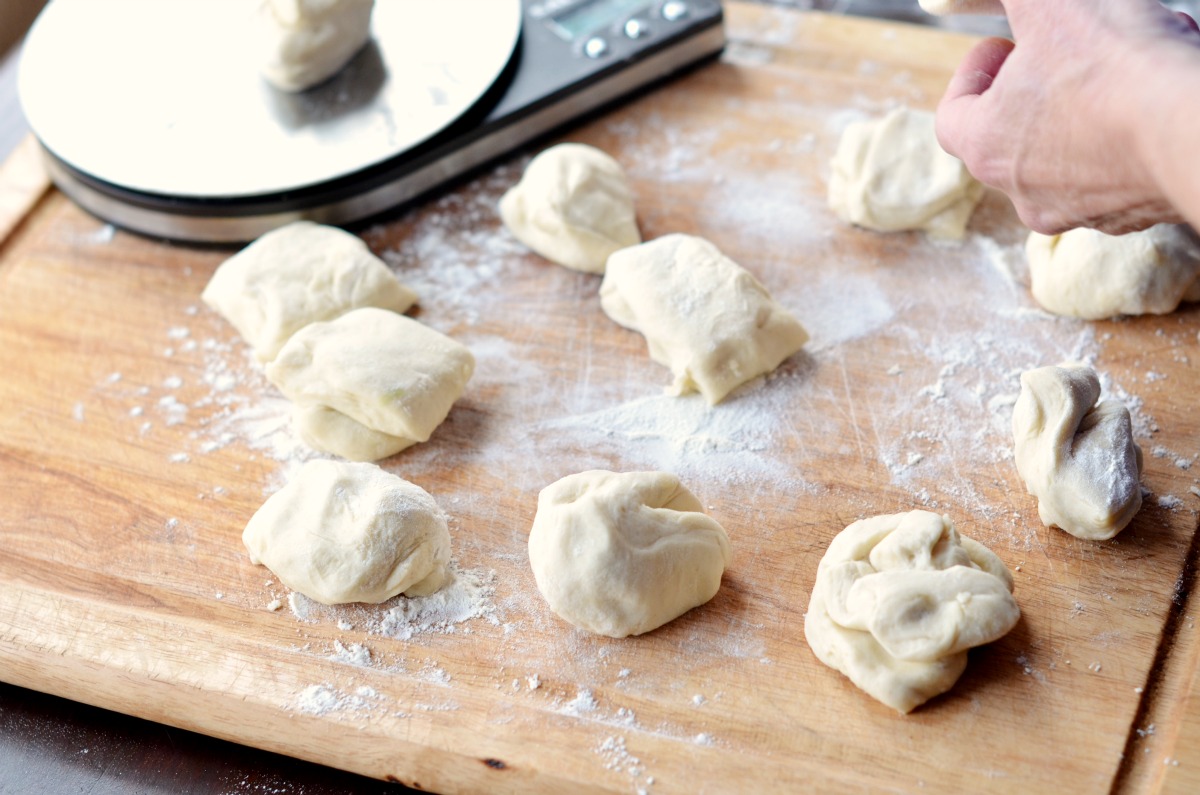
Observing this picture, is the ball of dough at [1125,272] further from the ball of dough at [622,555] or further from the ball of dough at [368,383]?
the ball of dough at [368,383]

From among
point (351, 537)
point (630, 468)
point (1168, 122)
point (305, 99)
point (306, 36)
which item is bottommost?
point (630, 468)

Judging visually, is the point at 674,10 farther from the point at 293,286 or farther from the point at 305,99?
the point at 293,286

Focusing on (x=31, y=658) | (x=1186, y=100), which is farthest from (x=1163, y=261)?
(x=31, y=658)

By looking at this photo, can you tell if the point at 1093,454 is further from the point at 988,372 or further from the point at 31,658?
the point at 31,658

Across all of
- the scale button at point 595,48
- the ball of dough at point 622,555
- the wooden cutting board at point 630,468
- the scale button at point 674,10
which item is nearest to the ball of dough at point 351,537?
the wooden cutting board at point 630,468

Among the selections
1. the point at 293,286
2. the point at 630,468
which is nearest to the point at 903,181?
the point at 630,468

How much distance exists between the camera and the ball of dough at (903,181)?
2.11 m

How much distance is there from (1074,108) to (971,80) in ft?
0.79

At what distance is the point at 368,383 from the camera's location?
181 centimetres

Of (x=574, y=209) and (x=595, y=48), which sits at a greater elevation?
(x=595, y=48)

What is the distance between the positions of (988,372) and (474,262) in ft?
3.37

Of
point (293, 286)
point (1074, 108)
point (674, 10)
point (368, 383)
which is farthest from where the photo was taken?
point (674, 10)

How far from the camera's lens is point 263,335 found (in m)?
2.00

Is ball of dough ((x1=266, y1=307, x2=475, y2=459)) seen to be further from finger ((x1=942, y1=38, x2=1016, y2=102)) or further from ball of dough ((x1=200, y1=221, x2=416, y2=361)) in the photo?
finger ((x1=942, y1=38, x2=1016, y2=102))
